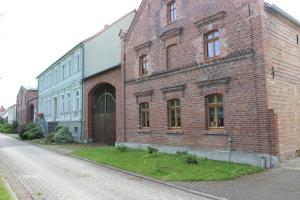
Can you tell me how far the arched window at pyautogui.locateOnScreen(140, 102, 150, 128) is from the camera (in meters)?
19.9

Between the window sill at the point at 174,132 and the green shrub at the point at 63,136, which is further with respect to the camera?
the green shrub at the point at 63,136

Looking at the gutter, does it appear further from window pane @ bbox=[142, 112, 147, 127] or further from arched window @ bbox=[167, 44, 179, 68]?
window pane @ bbox=[142, 112, 147, 127]

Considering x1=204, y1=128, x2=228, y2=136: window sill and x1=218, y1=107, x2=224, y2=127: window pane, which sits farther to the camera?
x1=218, y1=107, x2=224, y2=127: window pane

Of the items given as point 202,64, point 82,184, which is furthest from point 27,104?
point 82,184

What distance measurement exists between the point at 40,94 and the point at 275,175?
1676 inches

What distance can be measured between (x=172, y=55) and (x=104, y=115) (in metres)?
10.7

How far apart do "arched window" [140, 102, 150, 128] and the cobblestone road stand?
5.66 metres

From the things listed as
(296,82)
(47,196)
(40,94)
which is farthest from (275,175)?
(40,94)

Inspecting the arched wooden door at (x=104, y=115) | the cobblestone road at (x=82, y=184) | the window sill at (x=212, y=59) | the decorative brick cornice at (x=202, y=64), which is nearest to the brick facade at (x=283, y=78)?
the decorative brick cornice at (x=202, y=64)

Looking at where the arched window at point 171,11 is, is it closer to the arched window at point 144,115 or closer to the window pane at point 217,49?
the window pane at point 217,49

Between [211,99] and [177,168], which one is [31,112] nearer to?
[211,99]

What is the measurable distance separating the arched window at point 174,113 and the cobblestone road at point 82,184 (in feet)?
16.6

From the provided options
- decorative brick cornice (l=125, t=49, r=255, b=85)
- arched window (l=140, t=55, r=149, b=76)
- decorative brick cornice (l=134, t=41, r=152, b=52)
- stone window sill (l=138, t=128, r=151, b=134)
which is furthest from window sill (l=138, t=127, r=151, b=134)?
decorative brick cornice (l=134, t=41, r=152, b=52)

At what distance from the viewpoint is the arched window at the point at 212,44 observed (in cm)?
1512
